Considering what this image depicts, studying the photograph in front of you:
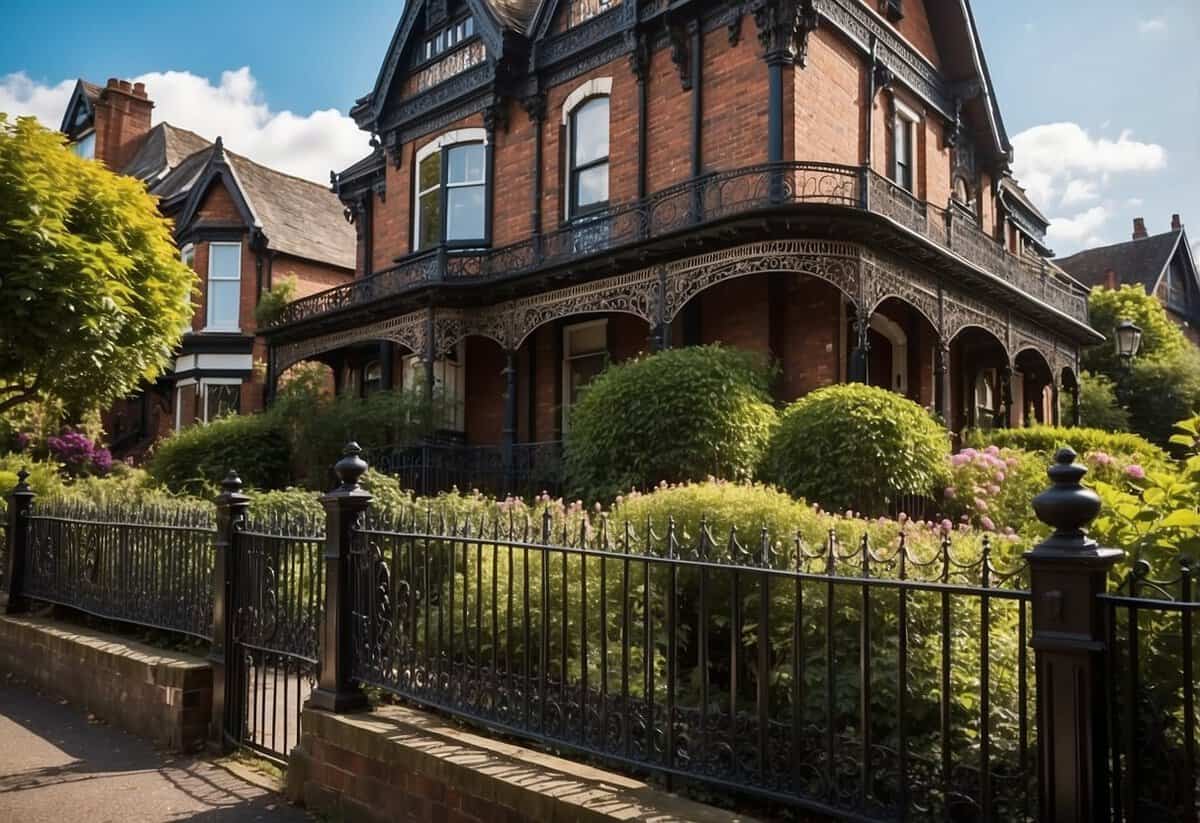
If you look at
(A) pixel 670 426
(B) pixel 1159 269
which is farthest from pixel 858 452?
(B) pixel 1159 269

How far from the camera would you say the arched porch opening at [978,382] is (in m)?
18.6

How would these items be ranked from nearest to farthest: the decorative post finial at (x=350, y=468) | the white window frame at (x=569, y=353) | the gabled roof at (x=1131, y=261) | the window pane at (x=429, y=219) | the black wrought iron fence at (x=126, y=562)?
the decorative post finial at (x=350, y=468) → the black wrought iron fence at (x=126, y=562) → the white window frame at (x=569, y=353) → the window pane at (x=429, y=219) → the gabled roof at (x=1131, y=261)

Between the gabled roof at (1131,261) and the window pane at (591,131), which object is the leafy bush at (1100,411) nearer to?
the window pane at (591,131)

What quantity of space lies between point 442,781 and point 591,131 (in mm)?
14375

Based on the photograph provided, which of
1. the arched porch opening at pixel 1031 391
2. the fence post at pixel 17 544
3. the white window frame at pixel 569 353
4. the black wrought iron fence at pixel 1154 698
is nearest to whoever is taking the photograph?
→ the black wrought iron fence at pixel 1154 698

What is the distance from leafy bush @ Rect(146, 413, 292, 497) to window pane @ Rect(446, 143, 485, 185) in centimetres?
597

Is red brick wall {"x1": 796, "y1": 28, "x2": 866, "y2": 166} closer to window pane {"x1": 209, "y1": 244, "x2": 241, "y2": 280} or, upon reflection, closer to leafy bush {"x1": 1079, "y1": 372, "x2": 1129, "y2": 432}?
leafy bush {"x1": 1079, "y1": 372, "x2": 1129, "y2": 432}

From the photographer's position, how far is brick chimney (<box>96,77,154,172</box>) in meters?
33.2

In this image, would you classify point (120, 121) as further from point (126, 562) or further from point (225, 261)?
point (126, 562)

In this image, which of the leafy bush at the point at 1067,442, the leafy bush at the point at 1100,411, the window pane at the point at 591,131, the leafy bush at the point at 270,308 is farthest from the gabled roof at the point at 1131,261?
the leafy bush at the point at 270,308

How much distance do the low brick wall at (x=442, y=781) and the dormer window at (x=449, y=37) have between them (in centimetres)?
1657

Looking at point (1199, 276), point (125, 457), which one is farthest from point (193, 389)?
point (1199, 276)

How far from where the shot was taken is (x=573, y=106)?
1728 centimetres

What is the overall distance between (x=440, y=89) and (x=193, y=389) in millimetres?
12513
